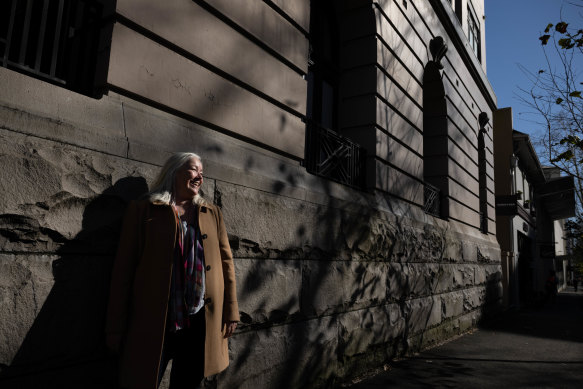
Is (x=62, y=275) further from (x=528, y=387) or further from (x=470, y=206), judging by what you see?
(x=470, y=206)

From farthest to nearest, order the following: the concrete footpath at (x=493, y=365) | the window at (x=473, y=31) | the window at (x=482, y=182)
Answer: the window at (x=473, y=31)
the window at (x=482, y=182)
the concrete footpath at (x=493, y=365)

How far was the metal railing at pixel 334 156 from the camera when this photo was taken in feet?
20.0

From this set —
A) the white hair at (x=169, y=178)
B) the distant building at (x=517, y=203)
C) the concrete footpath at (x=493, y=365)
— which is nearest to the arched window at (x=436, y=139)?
the concrete footpath at (x=493, y=365)

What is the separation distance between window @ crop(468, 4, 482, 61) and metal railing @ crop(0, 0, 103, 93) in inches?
547

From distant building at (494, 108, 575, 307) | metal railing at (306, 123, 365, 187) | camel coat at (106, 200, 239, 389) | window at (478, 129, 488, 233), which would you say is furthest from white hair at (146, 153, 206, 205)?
distant building at (494, 108, 575, 307)

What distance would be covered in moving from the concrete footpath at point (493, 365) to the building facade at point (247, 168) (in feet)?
1.26

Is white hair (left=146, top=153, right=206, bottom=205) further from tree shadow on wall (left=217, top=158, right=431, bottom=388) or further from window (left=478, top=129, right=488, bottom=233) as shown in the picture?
window (left=478, top=129, right=488, bottom=233)

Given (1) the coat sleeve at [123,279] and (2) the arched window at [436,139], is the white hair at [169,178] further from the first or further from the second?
(2) the arched window at [436,139]

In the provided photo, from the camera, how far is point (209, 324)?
2805mm

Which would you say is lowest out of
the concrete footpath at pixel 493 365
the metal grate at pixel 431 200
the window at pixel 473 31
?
the concrete footpath at pixel 493 365

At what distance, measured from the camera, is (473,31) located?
50.2 ft

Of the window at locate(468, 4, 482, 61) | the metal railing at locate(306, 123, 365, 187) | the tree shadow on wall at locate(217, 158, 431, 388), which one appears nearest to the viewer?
the tree shadow on wall at locate(217, 158, 431, 388)

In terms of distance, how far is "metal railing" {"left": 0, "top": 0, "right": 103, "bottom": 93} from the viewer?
3086 millimetres

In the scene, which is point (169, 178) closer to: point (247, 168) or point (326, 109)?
point (247, 168)
